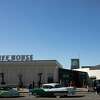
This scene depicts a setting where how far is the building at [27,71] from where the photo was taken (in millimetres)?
87250

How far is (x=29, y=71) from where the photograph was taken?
8806 cm

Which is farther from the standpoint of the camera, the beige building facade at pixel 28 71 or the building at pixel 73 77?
the building at pixel 73 77

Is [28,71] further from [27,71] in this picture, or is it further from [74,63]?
[74,63]

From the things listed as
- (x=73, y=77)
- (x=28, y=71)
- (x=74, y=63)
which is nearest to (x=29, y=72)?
(x=28, y=71)

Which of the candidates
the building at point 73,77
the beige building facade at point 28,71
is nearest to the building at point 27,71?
the beige building facade at point 28,71

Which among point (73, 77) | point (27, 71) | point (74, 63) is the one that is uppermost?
point (74, 63)

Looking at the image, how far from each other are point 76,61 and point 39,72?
36.4 meters

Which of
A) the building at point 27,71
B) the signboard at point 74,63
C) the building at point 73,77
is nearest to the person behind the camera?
the building at point 27,71

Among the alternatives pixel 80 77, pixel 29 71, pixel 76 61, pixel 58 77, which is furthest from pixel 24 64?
pixel 76 61

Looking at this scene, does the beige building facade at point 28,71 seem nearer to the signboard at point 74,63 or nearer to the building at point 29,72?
the building at point 29,72

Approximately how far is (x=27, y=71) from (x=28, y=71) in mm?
253

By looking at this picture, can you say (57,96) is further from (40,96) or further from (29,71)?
(29,71)

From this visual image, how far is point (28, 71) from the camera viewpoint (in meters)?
88.2

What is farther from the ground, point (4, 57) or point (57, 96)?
point (4, 57)
